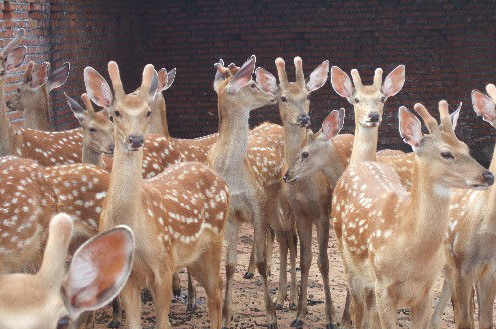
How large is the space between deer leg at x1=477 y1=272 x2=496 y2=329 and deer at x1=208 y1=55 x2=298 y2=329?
1.73 metres

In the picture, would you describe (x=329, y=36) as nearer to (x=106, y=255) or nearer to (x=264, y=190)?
(x=264, y=190)

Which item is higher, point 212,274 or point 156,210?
point 156,210

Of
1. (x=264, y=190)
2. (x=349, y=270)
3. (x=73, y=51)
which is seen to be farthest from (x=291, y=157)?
(x=73, y=51)

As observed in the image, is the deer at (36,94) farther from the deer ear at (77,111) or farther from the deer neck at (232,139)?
the deer neck at (232,139)

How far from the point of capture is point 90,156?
7.15 m

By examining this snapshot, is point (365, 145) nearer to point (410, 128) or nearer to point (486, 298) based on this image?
point (486, 298)

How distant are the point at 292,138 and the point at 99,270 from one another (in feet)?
16.9

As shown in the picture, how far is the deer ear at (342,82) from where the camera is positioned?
749cm

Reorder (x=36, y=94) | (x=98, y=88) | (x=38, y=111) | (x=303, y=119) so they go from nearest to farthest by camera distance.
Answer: (x=98, y=88), (x=303, y=119), (x=36, y=94), (x=38, y=111)

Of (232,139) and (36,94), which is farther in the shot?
(36,94)

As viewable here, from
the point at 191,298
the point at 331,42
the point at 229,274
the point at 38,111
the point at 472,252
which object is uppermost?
the point at 331,42

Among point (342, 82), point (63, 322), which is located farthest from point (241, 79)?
point (63, 322)

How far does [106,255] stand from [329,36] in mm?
10688

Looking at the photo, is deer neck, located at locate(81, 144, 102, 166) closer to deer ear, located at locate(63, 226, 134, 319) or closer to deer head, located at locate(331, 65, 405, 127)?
deer head, located at locate(331, 65, 405, 127)
